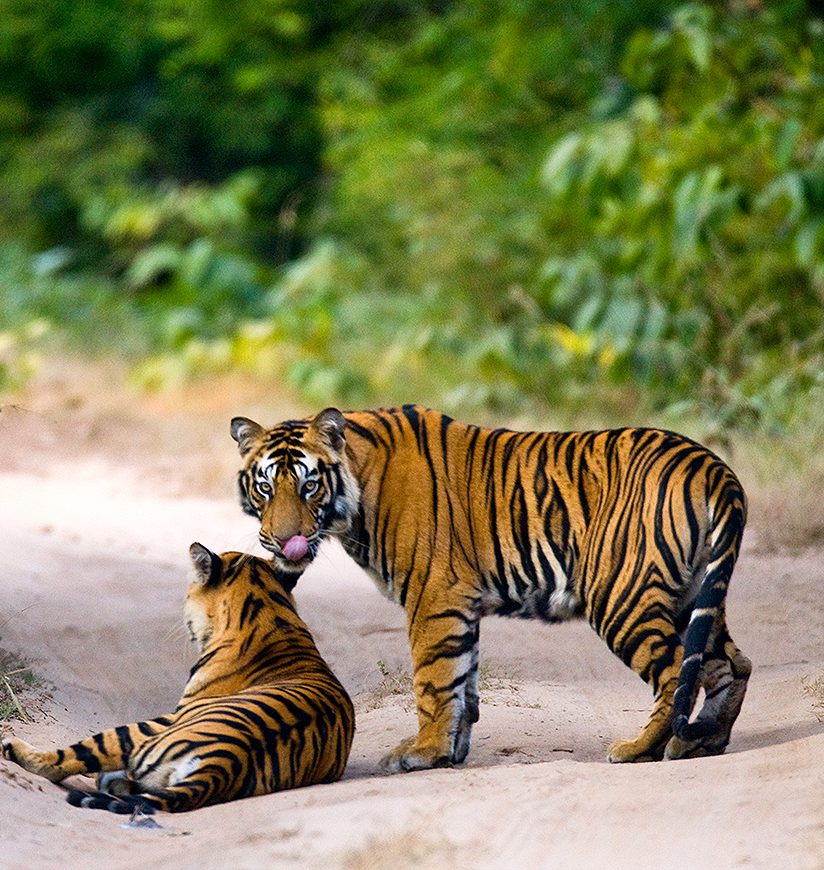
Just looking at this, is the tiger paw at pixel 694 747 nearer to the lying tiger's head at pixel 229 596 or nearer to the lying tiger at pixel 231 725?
the lying tiger at pixel 231 725

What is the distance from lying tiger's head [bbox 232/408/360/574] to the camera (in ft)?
16.9

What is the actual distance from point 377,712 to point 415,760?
0.90 metres

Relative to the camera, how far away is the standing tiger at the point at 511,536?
5027 millimetres

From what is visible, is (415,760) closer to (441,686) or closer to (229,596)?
(441,686)

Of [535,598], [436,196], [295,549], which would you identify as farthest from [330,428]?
[436,196]

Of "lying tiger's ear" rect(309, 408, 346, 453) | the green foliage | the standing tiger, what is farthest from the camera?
the green foliage

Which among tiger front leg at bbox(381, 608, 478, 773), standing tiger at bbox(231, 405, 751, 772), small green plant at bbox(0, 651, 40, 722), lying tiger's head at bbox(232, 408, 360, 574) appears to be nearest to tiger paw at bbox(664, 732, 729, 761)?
standing tiger at bbox(231, 405, 751, 772)

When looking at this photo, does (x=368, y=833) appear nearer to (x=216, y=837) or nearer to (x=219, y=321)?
(x=216, y=837)

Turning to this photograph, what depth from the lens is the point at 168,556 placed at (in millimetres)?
8391

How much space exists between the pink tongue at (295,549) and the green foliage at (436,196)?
4597 mm

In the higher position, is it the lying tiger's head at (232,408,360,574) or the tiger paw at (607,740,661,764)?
the lying tiger's head at (232,408,360,574)

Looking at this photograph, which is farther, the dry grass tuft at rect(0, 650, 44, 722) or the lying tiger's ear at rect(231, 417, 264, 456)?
the lying tiger's ear at rect(231, 417, 264, 456)

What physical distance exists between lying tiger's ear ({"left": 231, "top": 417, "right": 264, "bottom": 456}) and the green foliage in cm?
442

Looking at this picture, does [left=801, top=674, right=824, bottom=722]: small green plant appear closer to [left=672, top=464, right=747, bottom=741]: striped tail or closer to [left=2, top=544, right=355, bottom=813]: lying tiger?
[left=672, top=464, right=747, bottom=741]: striped tail
